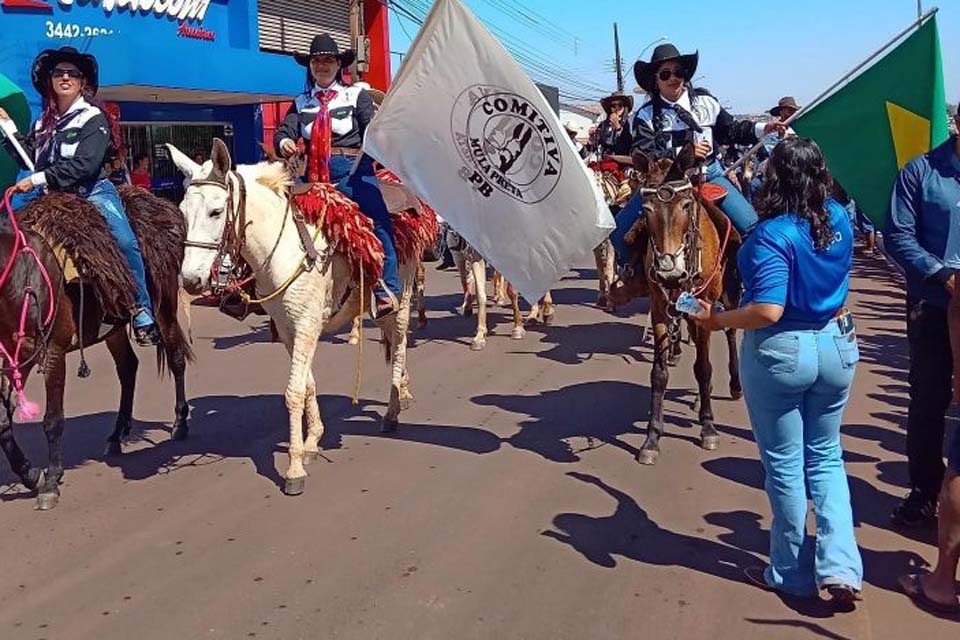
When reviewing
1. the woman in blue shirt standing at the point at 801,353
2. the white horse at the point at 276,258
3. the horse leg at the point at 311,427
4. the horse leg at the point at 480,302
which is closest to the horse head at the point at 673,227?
the woman in blue shirt standing at the point at 801,353

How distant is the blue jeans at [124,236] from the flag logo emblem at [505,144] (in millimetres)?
2458

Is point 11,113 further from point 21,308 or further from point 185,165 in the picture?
point 185,165

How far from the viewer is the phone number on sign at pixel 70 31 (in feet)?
47.9

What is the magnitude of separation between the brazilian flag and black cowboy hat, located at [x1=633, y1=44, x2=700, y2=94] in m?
4.61

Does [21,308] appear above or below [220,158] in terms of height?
below

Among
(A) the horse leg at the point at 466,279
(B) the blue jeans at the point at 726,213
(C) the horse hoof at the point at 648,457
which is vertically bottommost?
(C) the horse hoof at the point at 648,457

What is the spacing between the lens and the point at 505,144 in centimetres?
566

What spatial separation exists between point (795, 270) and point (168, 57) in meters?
14.2

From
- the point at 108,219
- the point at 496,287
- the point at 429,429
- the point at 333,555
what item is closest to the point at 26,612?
the point at 333,555

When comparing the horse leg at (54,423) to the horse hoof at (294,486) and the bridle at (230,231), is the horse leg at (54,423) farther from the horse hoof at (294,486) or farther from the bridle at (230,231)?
the horse hoof at (294,486)

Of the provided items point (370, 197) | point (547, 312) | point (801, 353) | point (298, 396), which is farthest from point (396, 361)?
point (547, 312)

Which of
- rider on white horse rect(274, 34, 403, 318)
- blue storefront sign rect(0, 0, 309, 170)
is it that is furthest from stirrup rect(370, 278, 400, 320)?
blue storefront sign rect(0, 0, 309, 170)

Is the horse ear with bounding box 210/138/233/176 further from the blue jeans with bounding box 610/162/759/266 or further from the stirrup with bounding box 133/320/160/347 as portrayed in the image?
the blue jeans with bounding box 610/162/759/266

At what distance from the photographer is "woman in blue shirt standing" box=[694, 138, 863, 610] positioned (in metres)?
4.09
